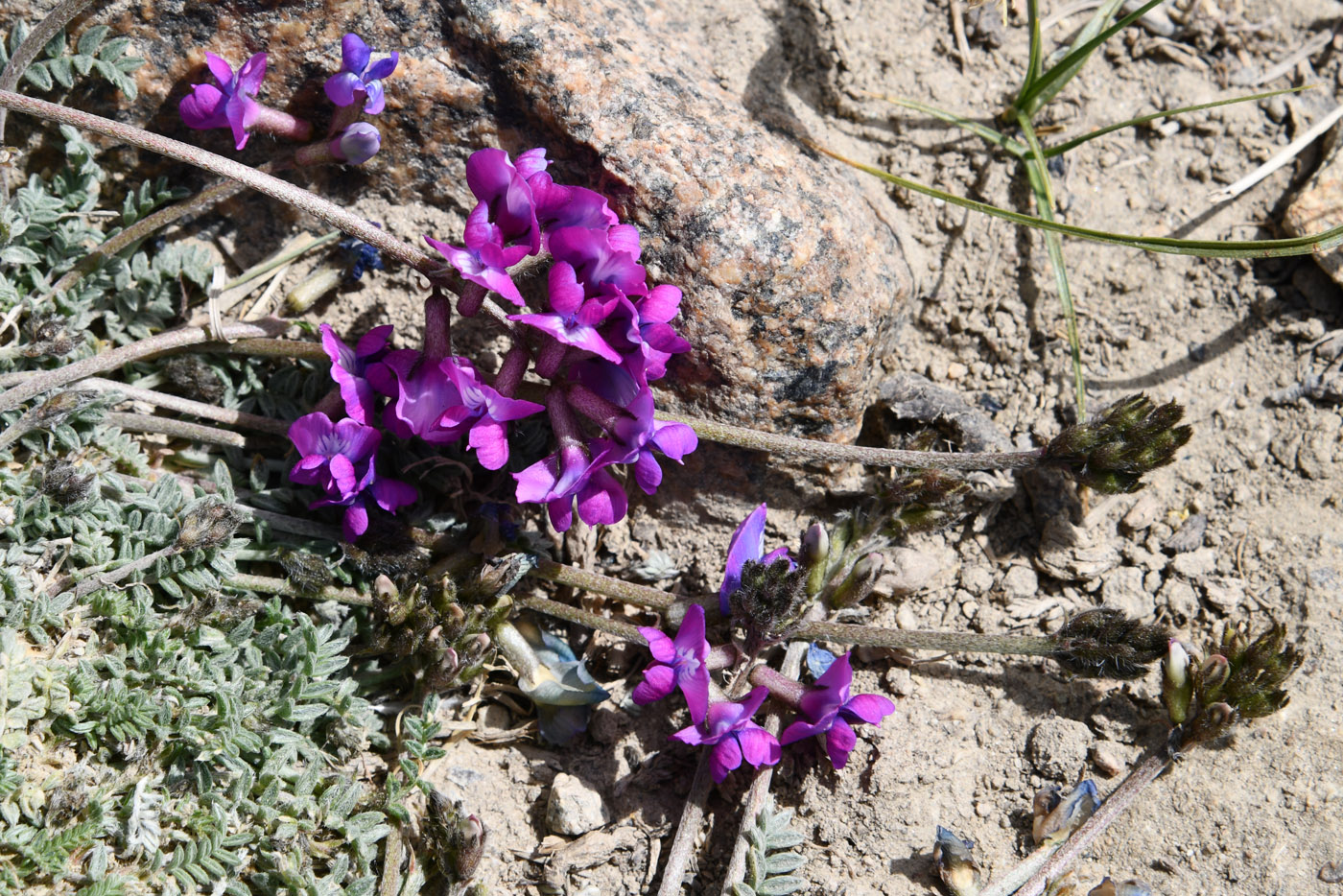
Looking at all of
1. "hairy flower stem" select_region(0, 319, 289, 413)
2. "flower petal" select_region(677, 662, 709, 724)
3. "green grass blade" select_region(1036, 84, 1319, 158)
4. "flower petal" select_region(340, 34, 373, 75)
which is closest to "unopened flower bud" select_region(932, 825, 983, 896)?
"flower petal" select_region(677, 662, 709, 724)

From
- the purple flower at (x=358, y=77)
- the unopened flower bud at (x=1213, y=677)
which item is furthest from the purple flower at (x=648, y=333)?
the unopened flower bud at (x=1213, y=677)

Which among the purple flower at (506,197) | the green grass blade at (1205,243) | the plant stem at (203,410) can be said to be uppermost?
the green grass blade at (1205,243)

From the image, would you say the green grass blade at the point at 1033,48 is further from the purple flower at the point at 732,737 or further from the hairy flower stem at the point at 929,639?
the purple flower at the point at 732,737

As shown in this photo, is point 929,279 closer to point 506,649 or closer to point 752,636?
point 752,636

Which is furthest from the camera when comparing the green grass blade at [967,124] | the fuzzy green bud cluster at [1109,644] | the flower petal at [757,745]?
the green grass blade at [967,124]

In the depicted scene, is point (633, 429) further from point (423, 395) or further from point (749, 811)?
point (749, 811)

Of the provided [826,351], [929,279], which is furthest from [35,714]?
[929,279]
